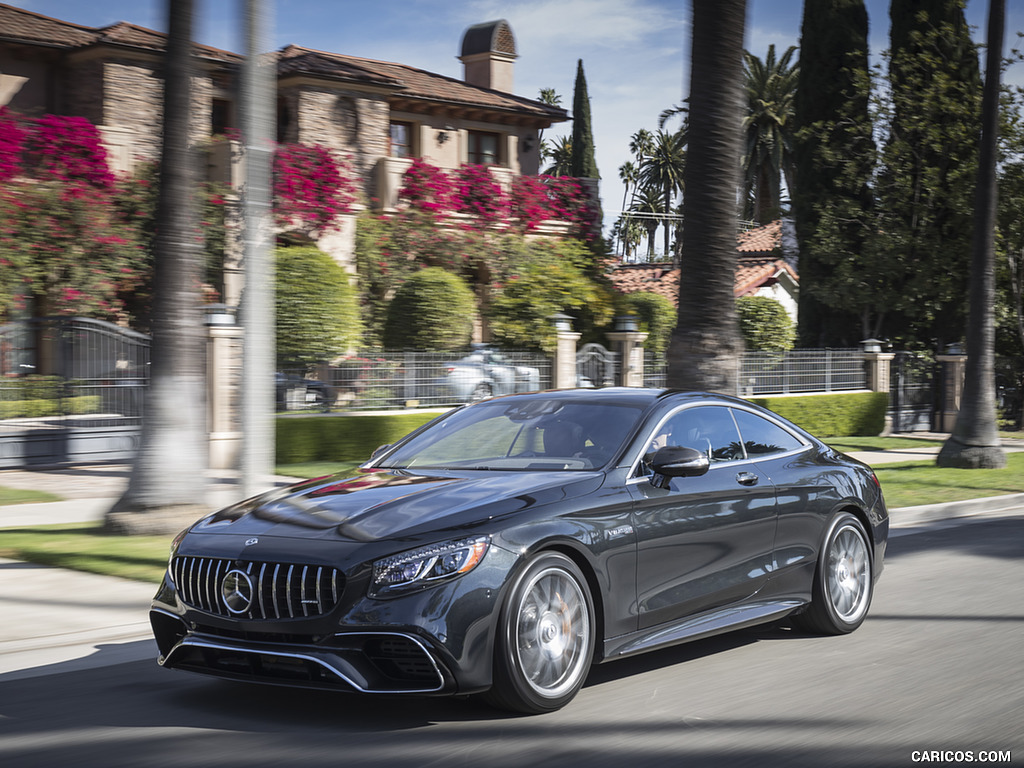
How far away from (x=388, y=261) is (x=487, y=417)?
2277cm

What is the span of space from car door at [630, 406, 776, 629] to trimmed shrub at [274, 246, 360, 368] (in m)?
16.4

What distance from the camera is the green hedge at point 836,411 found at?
83.7 ft

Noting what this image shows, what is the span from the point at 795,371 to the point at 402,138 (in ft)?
48.5

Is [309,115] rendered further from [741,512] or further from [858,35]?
[741,512]

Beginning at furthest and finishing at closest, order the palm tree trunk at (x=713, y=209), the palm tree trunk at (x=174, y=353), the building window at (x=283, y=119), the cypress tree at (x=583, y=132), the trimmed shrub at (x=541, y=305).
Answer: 1. the cypress tree at (x=583, y=132)
2. the building window at (x=283, y=119)
3. the trimmed shrub at (x=541, y=305)
4. the palm tree trunk at (x=713, y=209)
5. the palm tree trunk at (x=174, y=353)

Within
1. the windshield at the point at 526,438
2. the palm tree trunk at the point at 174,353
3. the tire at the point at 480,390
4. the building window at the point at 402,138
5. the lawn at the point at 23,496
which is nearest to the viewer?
the windshield at the point at 526,438

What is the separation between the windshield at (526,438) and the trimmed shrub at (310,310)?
15.9 meters

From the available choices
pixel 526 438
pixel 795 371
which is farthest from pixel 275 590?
pixel 795 371

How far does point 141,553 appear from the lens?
32.5 ft

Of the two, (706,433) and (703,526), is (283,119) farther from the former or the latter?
(703,526)

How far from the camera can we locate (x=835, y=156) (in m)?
31.3

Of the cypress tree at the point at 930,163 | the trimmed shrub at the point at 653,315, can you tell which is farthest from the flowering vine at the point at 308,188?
the cypress tree at the point at 930,163

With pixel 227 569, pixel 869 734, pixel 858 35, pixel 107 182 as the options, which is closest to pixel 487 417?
pixel 227 569

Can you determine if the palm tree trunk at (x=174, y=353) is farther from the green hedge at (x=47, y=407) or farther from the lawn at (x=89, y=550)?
the green hedge at (x=47, y=407)
